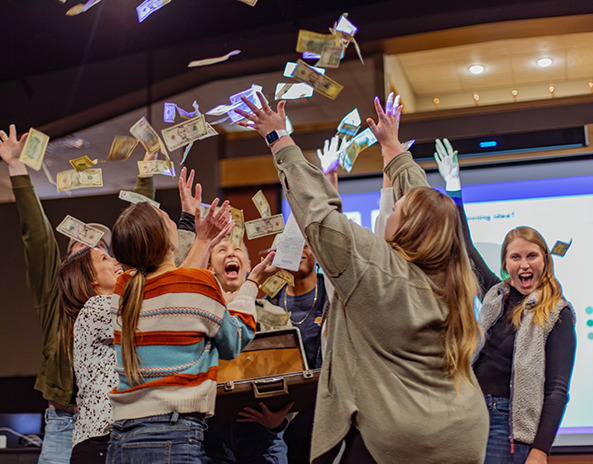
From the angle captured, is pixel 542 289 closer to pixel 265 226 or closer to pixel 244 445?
pixel 265 226

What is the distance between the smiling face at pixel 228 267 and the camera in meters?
2.80

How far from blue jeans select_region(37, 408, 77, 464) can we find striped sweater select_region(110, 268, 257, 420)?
2.46 ft

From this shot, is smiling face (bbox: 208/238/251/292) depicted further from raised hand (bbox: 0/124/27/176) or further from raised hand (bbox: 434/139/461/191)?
raised hand (bbox: 434/139/461/191)

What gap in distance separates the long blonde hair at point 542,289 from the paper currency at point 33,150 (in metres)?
2.04

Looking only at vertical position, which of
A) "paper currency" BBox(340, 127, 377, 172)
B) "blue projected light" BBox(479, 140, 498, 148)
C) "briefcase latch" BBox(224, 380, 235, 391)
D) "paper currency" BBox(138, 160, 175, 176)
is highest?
"blue projected light" BBox(479, 140, 498, 148)

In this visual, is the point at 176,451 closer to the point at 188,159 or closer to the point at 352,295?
the point at 352,295

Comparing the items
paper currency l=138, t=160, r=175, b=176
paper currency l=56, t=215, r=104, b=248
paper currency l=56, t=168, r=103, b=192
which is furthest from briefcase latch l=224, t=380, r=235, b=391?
paper currency l=56, t=168, r=103, b=192

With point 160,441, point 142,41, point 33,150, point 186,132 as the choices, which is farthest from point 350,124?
point 142,41

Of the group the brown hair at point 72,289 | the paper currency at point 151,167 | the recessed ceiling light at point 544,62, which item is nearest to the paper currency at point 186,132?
the paper currency at point 151,167

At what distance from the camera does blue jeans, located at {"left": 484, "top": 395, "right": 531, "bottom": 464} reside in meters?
2.34

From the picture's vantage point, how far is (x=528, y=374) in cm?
233

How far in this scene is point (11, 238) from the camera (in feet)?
14.8

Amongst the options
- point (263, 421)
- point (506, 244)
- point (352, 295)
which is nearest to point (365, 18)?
point (506, 244)

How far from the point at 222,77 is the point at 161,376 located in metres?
3.05
